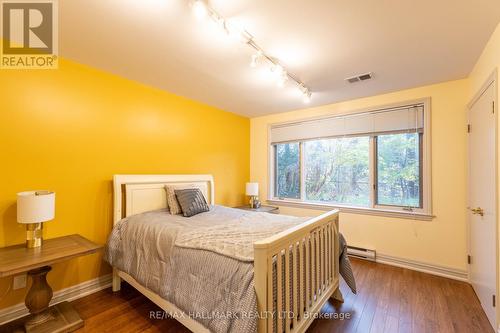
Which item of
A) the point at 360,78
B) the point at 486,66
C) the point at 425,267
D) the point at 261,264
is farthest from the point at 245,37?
the point at 425,267

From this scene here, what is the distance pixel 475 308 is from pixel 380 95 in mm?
2588

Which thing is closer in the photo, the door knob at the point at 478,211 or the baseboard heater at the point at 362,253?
the door knob at the point at 478,211

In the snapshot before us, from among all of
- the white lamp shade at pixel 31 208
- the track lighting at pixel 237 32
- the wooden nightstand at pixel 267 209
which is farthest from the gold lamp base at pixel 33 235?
the wooden nightstand at pixel 267 209

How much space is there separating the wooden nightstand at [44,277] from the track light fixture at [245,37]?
78.0 inches

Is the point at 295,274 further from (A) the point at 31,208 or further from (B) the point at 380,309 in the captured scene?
(A) the point at 31,208

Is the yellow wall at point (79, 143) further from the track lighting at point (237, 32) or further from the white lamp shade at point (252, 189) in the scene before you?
the track lighting at point (237, 32)

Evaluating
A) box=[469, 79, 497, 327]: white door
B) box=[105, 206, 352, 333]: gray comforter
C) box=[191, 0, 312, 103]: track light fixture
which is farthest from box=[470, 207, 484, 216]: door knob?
box=[191, 0, 312, 103]: track light fixture

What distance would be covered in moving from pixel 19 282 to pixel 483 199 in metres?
4.24

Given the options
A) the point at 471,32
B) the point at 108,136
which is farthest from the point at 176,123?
the point at 471,32

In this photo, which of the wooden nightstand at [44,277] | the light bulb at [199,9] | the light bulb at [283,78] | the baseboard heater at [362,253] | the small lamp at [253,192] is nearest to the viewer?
the light bulb at [199,9]

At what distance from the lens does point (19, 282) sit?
1.95 metres

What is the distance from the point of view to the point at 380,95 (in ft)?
10.4

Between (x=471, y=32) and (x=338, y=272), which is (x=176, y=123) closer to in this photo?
(x=338, y=272)

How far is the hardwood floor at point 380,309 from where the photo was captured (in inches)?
71.6
